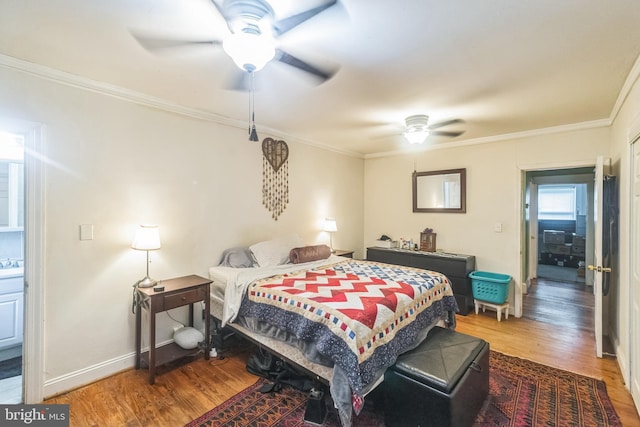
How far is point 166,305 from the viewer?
2453 mm

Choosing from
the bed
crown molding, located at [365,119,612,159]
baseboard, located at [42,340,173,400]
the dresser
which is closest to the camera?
the bed

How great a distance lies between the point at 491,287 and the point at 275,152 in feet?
10.9

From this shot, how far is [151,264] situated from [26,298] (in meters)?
0.85

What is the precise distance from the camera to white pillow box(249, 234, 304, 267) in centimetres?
324

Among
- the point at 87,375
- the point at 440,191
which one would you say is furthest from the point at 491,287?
the point at 87,375

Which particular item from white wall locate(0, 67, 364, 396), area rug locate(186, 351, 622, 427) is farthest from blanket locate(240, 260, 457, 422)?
white wall locate(0, 67, 364, 396)

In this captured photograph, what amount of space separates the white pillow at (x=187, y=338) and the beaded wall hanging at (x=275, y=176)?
167 centimetres

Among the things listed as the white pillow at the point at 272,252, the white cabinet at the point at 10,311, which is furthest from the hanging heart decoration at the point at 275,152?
the white cabinet at the point at 10,311

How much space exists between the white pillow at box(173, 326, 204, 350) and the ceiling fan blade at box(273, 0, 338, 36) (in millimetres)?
2601

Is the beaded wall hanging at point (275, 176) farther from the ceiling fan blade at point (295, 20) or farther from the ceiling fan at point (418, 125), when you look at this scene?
the ceiling fan blade at point (295, 20)

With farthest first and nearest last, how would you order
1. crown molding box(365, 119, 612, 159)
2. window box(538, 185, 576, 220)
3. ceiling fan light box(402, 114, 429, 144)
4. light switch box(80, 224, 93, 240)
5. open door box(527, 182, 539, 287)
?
window box(538, 185, 576, 220) < open door box(527, 182, 539, 287) < crown molding box(365, 119, 612, 159) < ceiling fan light box(402, 114, 429, 144) < light switch box(80, 224, 93, 240)

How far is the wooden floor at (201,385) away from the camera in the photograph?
2.02 m

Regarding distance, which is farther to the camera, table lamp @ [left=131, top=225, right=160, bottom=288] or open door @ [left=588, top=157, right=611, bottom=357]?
open door @ [left=588, top=157, right=611, bottom=357]

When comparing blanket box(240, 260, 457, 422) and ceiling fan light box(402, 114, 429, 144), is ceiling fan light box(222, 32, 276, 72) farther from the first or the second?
ceiling fan light box(402, 114, 429, 144)
